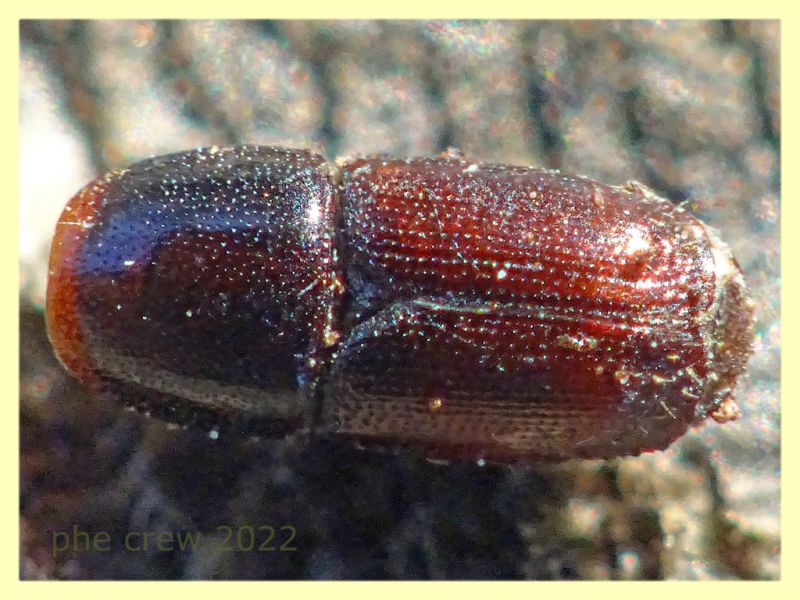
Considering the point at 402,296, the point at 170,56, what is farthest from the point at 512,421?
the point at 170,56

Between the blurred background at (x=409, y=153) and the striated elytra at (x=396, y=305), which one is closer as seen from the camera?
the striated elytra at (x=396, y=305)

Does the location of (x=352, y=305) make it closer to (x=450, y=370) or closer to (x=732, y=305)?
(x=450, y=370)

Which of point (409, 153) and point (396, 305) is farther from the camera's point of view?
point (409, 153)

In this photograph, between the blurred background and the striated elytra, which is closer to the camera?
the striated elytra

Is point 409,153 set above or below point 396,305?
above
